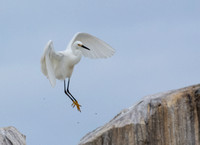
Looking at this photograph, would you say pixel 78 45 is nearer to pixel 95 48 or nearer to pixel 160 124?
pixel 95 48

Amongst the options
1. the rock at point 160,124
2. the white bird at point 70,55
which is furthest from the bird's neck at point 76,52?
the rock at point 160,124

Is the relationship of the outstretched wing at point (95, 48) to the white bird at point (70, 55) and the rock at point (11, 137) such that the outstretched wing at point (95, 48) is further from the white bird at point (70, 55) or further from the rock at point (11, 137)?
the rock at point (11, 137)

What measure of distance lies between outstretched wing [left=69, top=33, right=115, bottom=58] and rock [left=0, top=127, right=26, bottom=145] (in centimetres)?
492

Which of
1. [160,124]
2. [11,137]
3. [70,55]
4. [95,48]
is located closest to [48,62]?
[70,55]

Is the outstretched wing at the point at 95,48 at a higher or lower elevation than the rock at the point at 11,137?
higher

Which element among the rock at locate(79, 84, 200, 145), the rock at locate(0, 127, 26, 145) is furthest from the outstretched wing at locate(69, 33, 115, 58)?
the rock at locate(79, 84, 200, 145)

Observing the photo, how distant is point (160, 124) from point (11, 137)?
2.90m

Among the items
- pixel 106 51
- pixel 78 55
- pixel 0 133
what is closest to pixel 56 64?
pixel 78 55

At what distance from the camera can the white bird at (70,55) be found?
12477 mm

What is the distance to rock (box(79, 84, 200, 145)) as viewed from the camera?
8.40 m

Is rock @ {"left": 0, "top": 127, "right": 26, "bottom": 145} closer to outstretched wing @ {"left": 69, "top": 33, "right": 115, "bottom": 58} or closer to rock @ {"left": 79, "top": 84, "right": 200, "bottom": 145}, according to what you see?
rock @ {"left": 79, "top": 84, "right": 200, "bottom": 145}

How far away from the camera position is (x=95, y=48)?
14469 millimetres

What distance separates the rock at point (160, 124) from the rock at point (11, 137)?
1.64 meters

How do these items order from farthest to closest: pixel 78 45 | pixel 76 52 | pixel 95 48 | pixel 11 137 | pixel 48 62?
pixel 95 48
pixel 76 52
pixel 78 45
pixel 48 62
pixel 11 137
